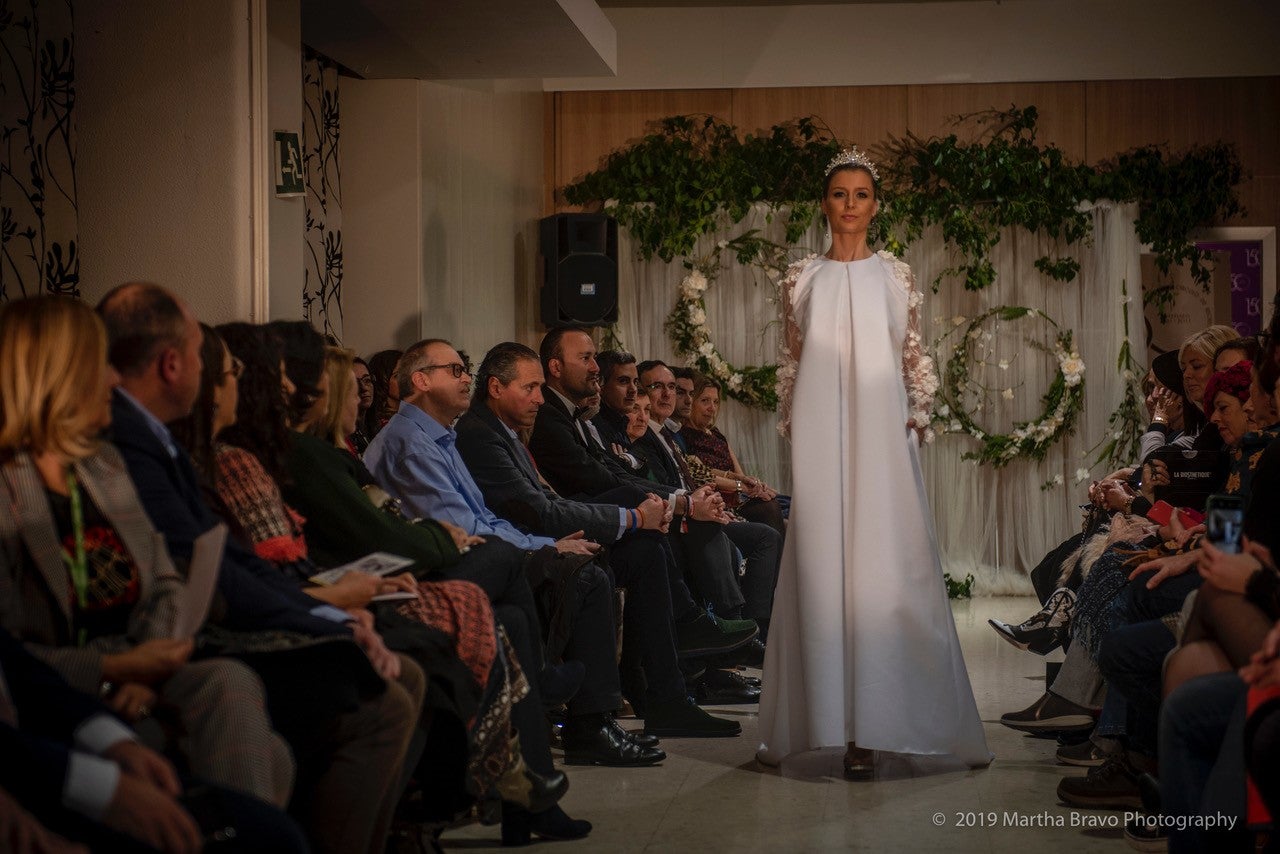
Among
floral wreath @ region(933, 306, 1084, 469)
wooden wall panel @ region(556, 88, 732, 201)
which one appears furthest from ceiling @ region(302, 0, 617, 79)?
floral wreath @ region(933, 306, 1084, 469)

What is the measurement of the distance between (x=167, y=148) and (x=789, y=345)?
5.97 feet

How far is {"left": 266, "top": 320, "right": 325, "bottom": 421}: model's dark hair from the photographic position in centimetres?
306

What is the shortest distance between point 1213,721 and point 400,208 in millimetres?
4785

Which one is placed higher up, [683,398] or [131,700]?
[683,398]

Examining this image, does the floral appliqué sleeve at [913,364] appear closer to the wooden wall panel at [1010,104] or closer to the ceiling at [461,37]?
the ceiling at [461,37]

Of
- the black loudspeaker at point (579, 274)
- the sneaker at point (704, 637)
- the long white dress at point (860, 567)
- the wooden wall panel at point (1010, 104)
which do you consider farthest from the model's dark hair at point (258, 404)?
the wooden wall panel at point (1010, 104)

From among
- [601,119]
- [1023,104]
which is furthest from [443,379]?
[1023,104]

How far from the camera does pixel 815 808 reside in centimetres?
356

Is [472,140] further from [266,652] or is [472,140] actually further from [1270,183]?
[266,652]

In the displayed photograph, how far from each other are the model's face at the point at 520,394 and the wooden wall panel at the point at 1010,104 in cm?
495

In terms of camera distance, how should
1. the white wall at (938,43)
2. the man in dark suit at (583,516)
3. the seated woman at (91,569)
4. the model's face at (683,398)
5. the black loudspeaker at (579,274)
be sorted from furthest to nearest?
the white wall at (938,43), the black loudspeaker at (579,274), the model's face at (683,398), the man in dark suit at (583,516), the seated woman at (91,569)

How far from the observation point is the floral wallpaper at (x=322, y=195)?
244 inches

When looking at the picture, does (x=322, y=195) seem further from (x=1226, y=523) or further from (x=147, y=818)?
(x=147, y=818)

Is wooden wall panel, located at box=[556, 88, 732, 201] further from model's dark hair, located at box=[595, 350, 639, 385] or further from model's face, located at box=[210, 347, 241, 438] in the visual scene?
model's face, located at box=[210, 347, 241, 438]
